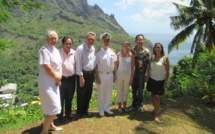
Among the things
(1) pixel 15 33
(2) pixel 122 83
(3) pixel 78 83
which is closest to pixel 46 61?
(3) pixel 78 83

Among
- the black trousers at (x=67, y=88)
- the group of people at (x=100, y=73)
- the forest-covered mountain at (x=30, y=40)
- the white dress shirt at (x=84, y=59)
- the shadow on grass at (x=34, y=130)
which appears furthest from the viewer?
the forest-covered mountain at (x=30, y=40)

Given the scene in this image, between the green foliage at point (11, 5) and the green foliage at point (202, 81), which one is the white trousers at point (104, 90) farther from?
the green foliage at point (202, 81)

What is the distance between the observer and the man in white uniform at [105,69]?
6.04m

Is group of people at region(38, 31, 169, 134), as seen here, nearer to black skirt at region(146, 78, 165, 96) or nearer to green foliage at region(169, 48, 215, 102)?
black skirt at region(146, 78, 165, 96)

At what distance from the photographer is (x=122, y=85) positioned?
21.6 feet

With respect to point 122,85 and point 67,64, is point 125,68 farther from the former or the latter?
point 67,64

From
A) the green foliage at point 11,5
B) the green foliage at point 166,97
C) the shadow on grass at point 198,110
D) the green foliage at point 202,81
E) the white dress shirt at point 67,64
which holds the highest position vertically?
the green foliage at point 11,5

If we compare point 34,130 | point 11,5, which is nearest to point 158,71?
point 34,130

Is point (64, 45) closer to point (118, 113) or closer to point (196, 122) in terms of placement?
point (118, 113)

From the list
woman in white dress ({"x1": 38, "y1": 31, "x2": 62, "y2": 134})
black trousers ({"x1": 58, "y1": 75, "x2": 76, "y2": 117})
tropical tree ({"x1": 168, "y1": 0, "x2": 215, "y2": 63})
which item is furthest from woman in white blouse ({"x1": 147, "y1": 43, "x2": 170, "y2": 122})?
tropical tree ({"x1": 168, "y1": 0, "x2": 215, "y2": 63})

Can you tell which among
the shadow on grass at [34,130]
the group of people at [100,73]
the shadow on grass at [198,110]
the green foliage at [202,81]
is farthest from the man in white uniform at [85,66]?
the green foliage at [202,81]

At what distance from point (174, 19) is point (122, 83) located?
705 inches

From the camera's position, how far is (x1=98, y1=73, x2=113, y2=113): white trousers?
6.16 meters

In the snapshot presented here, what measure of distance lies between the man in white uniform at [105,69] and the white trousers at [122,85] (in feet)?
0.92
